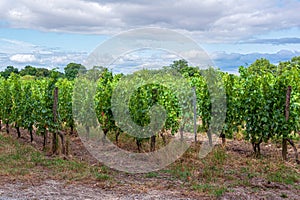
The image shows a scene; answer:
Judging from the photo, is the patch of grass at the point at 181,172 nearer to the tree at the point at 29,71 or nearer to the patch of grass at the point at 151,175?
the patch of grass at the point at 151,175

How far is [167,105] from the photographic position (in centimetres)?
1105

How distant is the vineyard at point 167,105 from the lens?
34.0 feet

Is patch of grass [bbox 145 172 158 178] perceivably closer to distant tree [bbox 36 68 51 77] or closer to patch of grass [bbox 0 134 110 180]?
patch of grass [bbox 0 134 110 180]

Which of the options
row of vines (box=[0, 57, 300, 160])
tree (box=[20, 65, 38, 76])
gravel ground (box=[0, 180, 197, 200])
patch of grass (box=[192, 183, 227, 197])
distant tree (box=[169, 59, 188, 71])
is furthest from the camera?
tree (box=[20, 65, 38, 76])

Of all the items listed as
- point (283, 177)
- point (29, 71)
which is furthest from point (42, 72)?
point (283, 177)

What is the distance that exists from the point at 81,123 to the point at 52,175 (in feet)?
17.4

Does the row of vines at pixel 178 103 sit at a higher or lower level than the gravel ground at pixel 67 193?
higher

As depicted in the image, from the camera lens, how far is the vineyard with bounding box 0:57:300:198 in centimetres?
1035

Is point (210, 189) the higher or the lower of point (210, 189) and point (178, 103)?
the lower

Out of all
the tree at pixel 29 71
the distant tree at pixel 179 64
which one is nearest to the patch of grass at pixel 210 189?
the distant tree at pixel 179 64

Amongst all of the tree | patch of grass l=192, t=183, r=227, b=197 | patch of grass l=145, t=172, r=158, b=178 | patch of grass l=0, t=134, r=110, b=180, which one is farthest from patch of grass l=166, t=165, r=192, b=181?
the tree

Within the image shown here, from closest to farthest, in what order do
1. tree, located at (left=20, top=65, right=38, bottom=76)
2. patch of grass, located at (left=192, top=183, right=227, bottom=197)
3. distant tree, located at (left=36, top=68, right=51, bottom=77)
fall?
1. patch of grass, located at (left=192, top=183, right=227, bottom=197)
2. distant tree, located at (left=36, top=68, right=51, bottom=77)
3. tree, located at (left=20, top=65, right=38, bottom=76)

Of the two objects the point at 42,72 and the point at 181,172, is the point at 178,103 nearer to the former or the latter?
the point at 181,172

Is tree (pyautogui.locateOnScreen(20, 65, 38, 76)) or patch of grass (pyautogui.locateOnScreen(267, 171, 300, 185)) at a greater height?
tree (pyautogui.locateOnScreen(20, 65, 38, 76))
